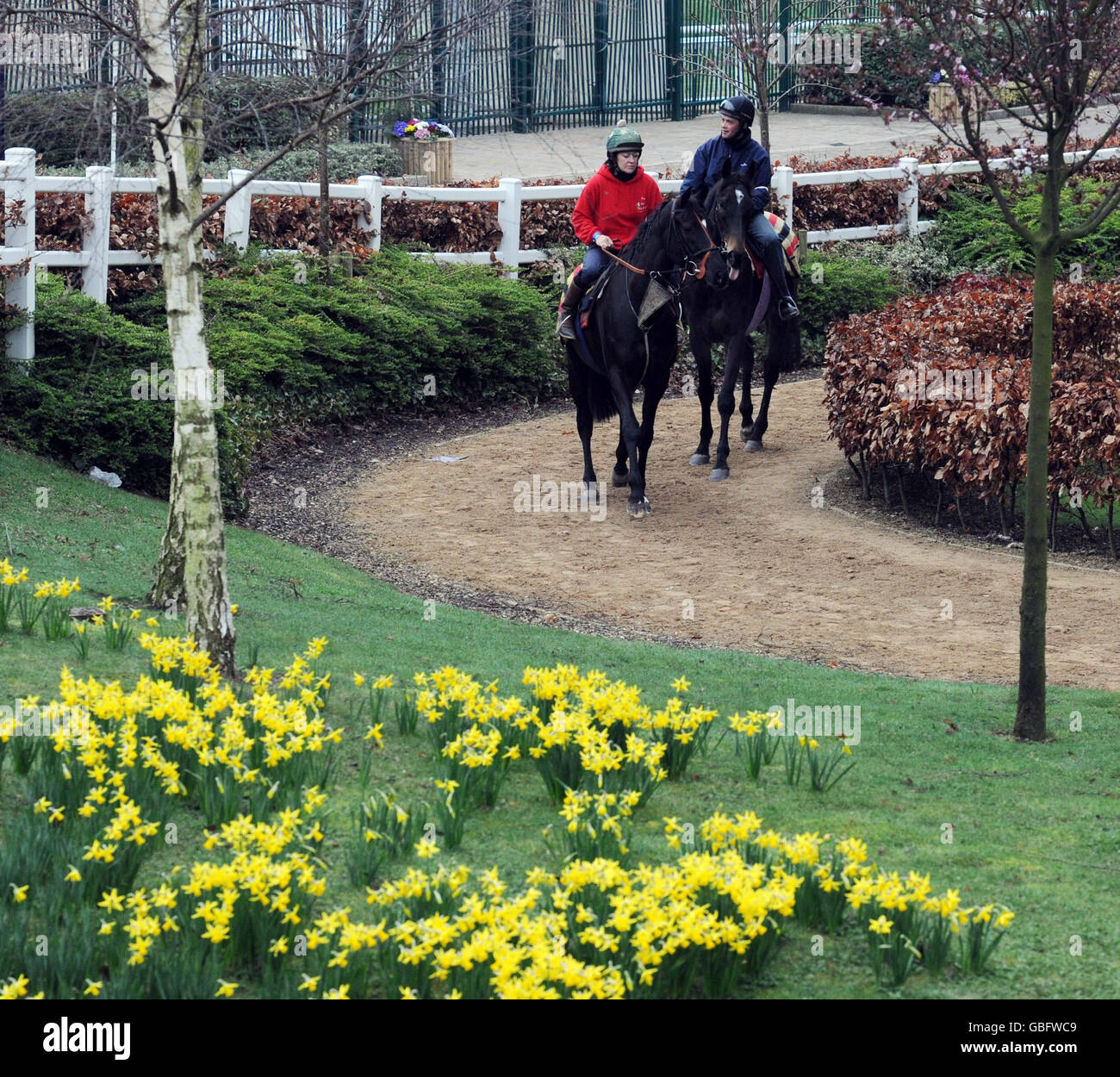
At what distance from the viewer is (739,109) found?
12.9 metres

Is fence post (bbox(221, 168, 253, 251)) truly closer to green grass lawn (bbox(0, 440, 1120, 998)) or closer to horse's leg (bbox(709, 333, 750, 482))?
horse's leg (bbox(709, 333, 750, 482))

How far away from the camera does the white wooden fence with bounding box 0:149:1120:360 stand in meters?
12.0

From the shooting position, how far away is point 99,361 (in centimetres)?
1214

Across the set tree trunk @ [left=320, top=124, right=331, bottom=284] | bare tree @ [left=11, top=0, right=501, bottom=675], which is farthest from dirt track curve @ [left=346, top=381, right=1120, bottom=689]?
bare tree @ [left=11, top=0, right=501, bottom=675]

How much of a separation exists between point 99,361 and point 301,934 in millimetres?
8458

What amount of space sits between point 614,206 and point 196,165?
586 centimetres

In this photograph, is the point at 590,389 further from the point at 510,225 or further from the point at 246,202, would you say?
the point at 510,225

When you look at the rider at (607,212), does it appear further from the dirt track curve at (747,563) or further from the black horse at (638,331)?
the dirt track curve at (747,563)

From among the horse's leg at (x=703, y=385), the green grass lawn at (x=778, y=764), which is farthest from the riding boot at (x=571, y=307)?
the green grass lawn at (x=778, y=764)

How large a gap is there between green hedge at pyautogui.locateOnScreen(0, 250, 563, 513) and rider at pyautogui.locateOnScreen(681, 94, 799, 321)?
149 inches

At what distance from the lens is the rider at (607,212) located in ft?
40.8

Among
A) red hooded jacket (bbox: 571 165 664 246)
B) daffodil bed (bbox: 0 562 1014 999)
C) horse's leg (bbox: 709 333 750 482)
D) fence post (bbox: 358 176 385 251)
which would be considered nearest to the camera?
daffodil bed (bbox: 0 562 1014 999)

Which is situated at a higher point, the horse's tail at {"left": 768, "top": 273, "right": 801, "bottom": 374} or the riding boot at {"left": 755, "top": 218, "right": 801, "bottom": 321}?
the riding boot at {"left": 755, "top": 218, "right": 801, "bottom": 321}
